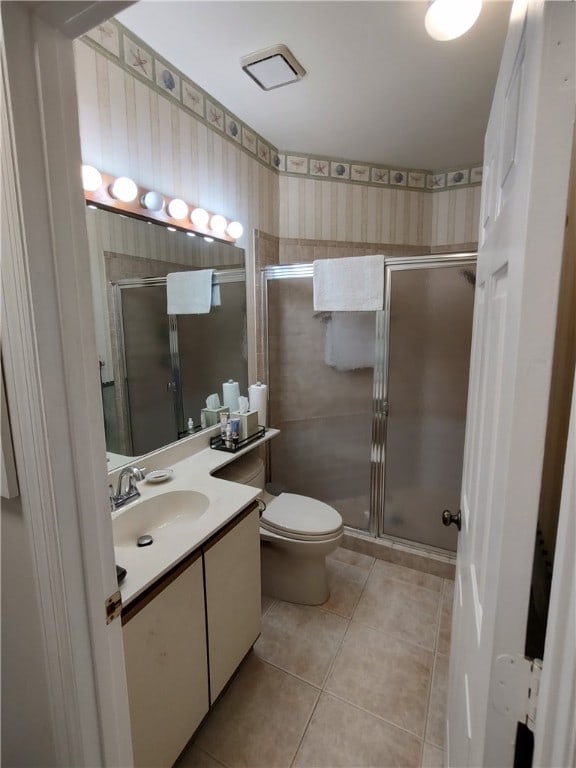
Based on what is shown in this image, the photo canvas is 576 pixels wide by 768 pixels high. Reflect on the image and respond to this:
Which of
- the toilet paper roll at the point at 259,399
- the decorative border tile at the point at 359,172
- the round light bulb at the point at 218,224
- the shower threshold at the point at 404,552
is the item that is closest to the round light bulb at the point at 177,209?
the round light bulb at the point at 218,224

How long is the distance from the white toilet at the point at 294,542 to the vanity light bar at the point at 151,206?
1272mm

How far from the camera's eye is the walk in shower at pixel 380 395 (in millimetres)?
2074

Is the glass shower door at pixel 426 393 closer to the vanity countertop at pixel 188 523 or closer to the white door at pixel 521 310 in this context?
the vanity countertop at pixel 188 523

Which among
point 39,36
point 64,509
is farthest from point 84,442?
point 39,36

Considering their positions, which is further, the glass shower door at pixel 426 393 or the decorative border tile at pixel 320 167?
the decorative border tile at pixel 320 167

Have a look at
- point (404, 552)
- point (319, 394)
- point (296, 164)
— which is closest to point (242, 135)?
point (296, 164)

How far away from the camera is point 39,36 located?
1.82ft

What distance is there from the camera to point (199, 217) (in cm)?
182

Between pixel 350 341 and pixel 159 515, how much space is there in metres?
1.48

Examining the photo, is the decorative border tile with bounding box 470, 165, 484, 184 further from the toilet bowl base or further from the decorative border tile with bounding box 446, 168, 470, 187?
the toilet bowl base

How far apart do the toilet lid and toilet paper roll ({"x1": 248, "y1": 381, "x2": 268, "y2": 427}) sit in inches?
19.7

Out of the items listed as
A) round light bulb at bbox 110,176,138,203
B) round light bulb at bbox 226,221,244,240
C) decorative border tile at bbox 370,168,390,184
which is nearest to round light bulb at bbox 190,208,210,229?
round light bulb at bbox 226,221,244,240

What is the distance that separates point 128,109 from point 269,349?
1457 millimetres

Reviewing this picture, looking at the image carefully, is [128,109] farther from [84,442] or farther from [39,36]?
[84,442]
